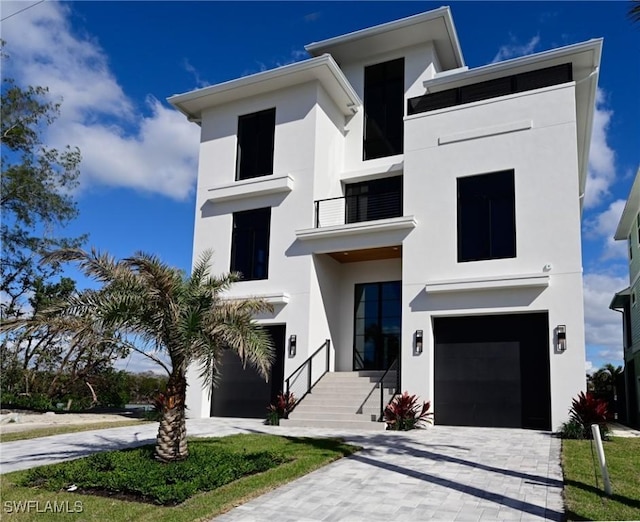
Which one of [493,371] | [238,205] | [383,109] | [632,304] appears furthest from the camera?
[632,304]

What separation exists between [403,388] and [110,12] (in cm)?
1149

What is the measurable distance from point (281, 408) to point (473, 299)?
5760 millimetres

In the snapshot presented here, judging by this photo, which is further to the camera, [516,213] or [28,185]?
[28,185]

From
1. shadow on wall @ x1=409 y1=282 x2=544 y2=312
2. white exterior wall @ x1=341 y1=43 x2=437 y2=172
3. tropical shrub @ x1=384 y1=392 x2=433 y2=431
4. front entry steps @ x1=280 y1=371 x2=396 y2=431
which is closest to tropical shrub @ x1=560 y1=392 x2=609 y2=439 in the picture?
shadow on wall @ x1=409 y1=282 x2=544 y2=312

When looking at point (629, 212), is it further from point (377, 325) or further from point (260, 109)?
point (260, 109)

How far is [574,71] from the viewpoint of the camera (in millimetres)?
15859

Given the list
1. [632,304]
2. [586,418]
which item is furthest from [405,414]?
[632,304]

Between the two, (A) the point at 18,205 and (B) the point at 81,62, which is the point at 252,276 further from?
(A) the point at 18,205

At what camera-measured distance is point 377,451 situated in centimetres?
987

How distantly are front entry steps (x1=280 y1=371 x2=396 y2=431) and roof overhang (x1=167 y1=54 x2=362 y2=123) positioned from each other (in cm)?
894

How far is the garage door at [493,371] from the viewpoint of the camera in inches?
527

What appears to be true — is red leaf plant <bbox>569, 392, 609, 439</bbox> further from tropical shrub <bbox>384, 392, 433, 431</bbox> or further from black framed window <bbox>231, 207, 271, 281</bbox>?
black framed window <bbox>231, 207, 271, 281</bbox>

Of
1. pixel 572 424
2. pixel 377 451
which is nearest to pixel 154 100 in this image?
pixel 377 451

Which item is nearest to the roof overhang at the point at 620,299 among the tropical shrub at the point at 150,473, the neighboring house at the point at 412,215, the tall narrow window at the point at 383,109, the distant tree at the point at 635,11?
the neighboring house at the point at 412,215
